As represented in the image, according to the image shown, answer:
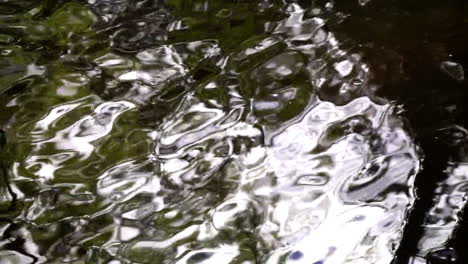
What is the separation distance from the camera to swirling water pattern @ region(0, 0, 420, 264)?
1.48 meters

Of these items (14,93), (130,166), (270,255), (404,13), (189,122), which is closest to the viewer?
(270,255)

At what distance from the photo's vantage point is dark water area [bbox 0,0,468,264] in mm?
1474

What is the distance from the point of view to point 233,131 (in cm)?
177

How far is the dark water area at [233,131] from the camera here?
1.47 meters

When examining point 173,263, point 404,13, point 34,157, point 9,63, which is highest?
point 404,13

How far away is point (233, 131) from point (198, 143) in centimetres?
13

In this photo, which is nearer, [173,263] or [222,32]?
[173,263]

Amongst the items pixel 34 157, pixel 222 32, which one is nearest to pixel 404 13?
pixel 222 32

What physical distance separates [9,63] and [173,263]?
1.17 meters

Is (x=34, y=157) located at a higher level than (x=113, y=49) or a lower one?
lower

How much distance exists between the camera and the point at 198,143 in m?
1.74

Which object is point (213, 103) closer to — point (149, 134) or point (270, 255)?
point (149, 134)

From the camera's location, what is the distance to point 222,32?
2129mm

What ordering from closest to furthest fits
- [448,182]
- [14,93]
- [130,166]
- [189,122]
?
[448,182], [130,166], [189,122], [14,93]
